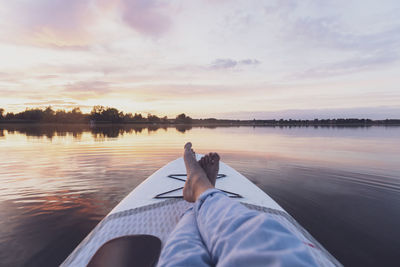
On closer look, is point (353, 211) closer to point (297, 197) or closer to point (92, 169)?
point (297, 197)

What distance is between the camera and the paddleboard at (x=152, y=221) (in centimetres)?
134

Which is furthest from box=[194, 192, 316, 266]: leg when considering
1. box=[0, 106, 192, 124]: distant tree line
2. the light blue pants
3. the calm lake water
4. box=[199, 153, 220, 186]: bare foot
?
box=[0, 106, 192, 124]: distant tree line

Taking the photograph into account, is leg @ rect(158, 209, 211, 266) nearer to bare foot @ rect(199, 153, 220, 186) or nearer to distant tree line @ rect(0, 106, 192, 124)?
bare foot @ rect(199, 153, 220, 186)

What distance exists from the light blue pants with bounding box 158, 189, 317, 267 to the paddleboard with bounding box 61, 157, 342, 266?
10 centimetres

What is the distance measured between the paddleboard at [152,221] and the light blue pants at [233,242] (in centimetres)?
10

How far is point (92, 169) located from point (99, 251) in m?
5.29

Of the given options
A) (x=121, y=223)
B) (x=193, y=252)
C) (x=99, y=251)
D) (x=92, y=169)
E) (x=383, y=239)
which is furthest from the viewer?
(x=92, y=169)

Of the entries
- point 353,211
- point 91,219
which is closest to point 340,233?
point 353,211

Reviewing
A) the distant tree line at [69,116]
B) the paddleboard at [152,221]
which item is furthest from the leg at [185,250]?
the distant tree line at [69,116]

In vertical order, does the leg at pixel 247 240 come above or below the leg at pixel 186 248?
above

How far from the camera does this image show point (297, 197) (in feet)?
12.5

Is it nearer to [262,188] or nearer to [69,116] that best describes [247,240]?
[262,188]

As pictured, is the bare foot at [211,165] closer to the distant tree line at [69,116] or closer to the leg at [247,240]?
the leg at [247,240]

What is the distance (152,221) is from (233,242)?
118 centimetres
